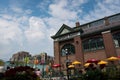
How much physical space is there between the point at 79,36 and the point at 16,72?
2422 centimetres

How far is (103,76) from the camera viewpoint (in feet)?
31.1

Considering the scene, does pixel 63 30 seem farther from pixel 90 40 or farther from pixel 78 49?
pixel 90 40

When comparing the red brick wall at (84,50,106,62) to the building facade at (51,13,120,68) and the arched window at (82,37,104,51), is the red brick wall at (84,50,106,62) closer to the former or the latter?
the building facade at (51,13,120,68)

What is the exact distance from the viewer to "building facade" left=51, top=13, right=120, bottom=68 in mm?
24531

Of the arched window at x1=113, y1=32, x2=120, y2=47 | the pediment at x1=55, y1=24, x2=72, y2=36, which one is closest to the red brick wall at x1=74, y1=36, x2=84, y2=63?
the pediment at x1=55, y1=24, x2=72, y2=36

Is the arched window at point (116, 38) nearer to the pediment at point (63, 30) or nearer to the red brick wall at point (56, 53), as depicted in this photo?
the pediment at point (63, 30)

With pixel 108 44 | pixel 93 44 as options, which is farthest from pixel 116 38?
pixel 93 44

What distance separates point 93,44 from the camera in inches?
1061

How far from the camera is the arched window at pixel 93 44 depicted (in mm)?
26039

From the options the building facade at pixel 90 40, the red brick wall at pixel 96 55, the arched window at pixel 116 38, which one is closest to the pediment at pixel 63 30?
the building facade at pixel 90 40

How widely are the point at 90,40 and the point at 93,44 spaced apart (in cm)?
109

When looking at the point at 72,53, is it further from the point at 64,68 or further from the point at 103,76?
the point at 103,76

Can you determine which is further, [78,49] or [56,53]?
[56,53]

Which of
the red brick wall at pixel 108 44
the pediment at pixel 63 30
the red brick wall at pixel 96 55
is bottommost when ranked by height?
the red brick wall at pixel 96 55
